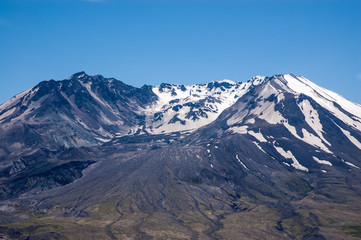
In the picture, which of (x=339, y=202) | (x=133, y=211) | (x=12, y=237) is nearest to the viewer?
(x=12, y=237)

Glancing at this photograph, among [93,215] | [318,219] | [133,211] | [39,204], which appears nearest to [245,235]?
[318,219]

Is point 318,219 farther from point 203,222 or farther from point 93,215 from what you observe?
point 93,215

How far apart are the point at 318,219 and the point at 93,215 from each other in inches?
3805

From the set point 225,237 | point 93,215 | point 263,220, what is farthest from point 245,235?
point 93,215

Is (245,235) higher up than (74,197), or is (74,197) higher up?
(74,197)

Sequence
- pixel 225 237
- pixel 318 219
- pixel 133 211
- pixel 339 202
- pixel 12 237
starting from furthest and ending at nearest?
pixel 339 202, pixel 133 211, pixel 318 219, pixel 225 237, pixel 12 237

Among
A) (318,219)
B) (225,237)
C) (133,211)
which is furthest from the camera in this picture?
(133,211)

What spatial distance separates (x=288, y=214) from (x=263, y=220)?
16690 mm

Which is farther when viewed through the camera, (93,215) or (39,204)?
(39,204)

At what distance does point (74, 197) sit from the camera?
196500mm

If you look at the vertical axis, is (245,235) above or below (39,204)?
below

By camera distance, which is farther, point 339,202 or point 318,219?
point 339,202

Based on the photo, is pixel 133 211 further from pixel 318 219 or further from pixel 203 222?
pixel 318 219

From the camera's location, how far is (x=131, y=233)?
486ft
